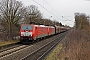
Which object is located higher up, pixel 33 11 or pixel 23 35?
pixel 33 11

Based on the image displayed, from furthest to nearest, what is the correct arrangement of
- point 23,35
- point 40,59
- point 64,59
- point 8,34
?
point 8,34 < point 23,35 < point 40,59 < point 64,59

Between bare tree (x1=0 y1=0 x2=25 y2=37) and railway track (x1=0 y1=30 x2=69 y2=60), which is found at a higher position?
bare tree (x1=0 y1=0 x2=25 y2=37)

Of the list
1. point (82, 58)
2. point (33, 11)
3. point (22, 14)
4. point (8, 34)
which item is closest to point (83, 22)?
point (33, 11)

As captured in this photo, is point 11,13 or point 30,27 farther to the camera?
point 11,13

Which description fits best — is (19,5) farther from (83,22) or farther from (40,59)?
(40,59)

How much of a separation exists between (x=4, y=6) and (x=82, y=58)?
3464 centimetres

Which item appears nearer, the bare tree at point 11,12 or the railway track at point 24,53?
the railway track at point 24,53

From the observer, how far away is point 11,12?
1711 inches

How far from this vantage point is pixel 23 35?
1155 inches

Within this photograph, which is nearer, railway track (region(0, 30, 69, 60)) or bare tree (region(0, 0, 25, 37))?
railway track (region(0, 30, 69, 60))

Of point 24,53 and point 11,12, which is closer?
point 24,53

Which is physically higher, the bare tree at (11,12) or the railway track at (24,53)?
the bare tree at (11,12)

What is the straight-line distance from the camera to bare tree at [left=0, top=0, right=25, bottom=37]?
40625 mm

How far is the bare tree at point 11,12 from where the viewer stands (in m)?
40.6
